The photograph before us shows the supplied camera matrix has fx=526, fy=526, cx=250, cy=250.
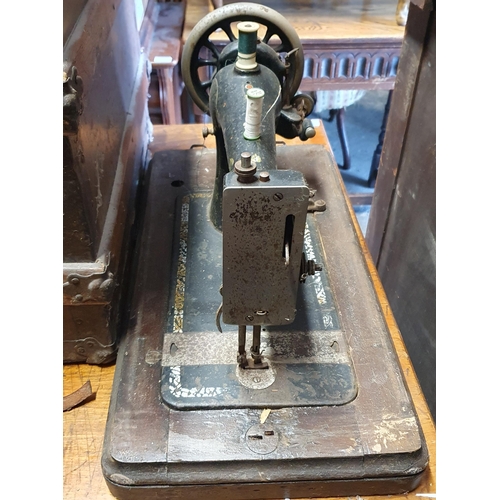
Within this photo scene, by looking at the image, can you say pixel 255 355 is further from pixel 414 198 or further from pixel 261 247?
pixel 414 198

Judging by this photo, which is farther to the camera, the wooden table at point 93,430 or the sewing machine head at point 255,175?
the wooden table at point 93,430

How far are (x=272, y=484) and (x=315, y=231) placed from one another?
0.58 meters

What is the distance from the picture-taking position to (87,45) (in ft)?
3.07

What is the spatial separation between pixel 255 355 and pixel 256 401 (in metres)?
0.08

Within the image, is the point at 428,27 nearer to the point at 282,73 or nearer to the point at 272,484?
the point at 282,73

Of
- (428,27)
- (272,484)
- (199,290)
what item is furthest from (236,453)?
(428,27)

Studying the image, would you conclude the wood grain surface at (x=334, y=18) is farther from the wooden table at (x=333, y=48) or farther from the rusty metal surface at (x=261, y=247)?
the rusty metal surface at (x=261, y=247)

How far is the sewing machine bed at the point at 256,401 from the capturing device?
32.8 inches

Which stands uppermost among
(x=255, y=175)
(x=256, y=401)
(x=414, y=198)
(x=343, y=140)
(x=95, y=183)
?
(x=255, y=175)

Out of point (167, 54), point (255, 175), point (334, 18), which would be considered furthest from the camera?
point (334, 18)

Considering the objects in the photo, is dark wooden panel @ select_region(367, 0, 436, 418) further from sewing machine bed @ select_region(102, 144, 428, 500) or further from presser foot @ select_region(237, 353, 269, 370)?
presser foot @ select_region(237, 353, 269, 370)

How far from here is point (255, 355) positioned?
3.01ft

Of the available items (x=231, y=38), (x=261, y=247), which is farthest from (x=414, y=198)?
(x=261, y=247)

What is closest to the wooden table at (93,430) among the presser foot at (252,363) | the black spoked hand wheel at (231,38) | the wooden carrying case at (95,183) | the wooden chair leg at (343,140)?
the wooden carrying case at (95,183)
